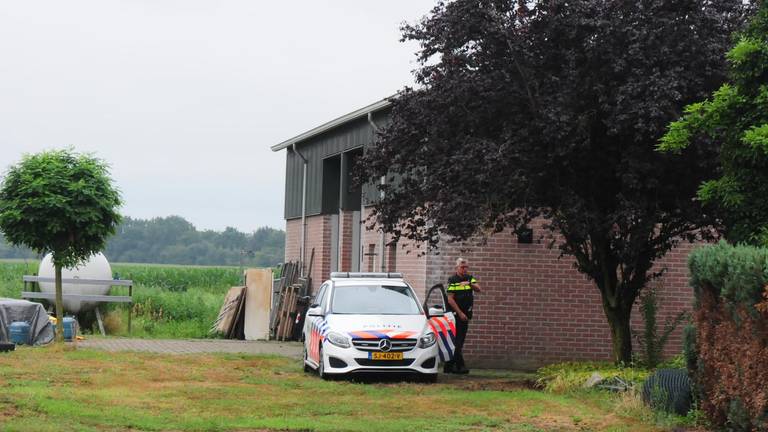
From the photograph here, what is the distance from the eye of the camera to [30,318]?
26.0m

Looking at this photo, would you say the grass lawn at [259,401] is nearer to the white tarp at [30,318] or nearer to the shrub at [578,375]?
the shrub at [578,375]

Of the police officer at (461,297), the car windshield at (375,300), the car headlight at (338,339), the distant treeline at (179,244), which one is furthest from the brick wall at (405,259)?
the distant treeline at (179,244)

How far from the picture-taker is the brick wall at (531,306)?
23.5 m

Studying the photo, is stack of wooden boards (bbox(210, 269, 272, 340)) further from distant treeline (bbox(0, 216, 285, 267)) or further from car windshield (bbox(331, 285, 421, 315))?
distant treeline (bbox(0, 216, 285, 267))

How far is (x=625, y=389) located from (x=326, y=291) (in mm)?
5885

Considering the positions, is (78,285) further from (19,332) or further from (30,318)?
(19,332)

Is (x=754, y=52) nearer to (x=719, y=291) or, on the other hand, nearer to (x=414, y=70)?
(x=719, y=291)

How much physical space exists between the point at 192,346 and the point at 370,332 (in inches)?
386

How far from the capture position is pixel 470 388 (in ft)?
60.4

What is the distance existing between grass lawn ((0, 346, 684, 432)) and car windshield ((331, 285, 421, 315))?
1.26m

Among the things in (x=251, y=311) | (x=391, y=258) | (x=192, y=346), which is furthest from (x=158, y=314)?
→ (x=391, y=258)

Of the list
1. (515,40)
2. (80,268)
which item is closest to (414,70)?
(515,40)

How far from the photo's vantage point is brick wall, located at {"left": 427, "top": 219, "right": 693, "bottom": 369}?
23484mm

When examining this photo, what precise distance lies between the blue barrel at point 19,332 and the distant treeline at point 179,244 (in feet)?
304
